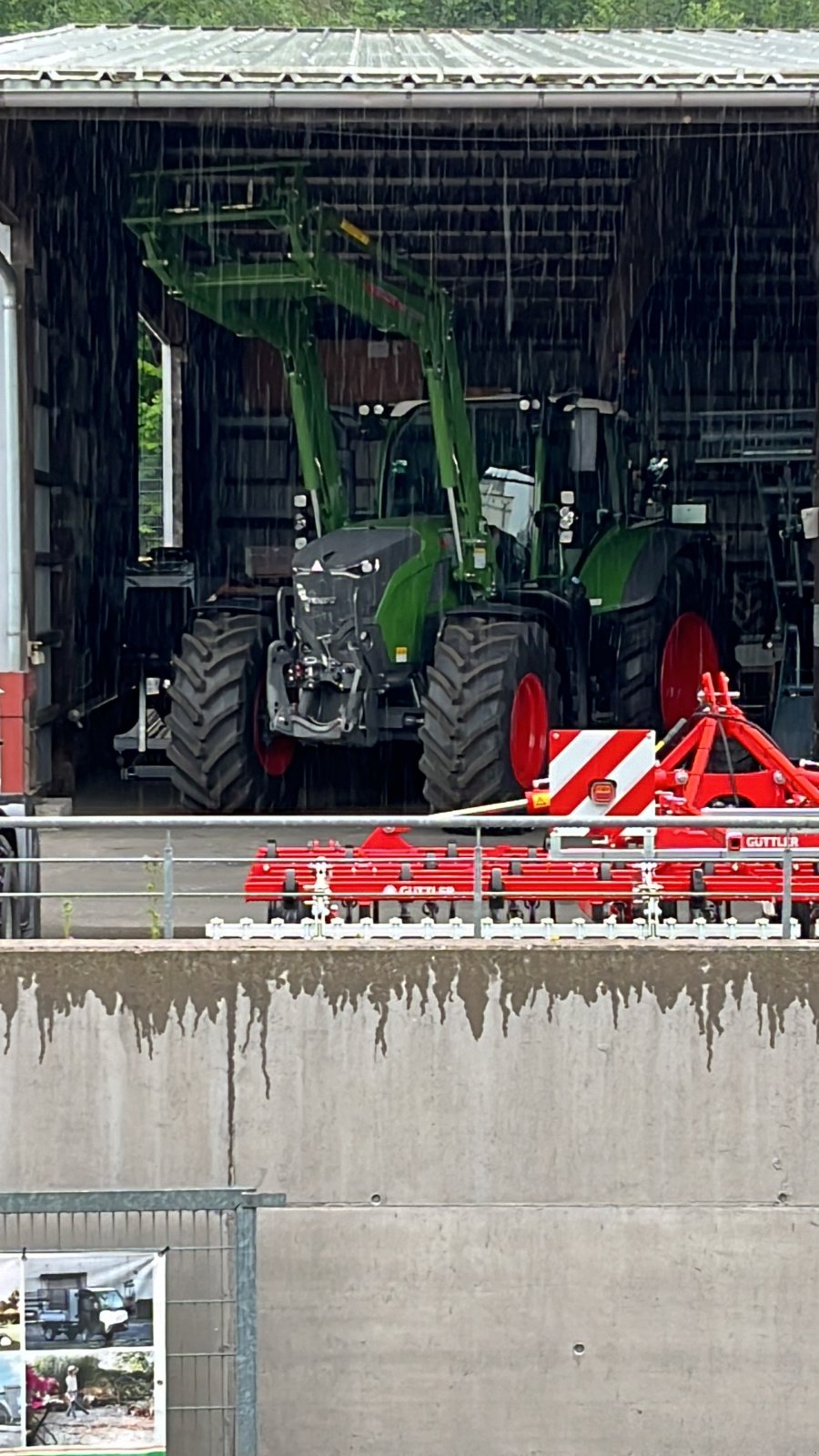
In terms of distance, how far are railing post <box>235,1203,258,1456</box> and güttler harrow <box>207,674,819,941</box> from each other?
53.1 inches

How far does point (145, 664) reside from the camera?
632 inches

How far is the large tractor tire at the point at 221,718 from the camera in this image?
44.9 feet

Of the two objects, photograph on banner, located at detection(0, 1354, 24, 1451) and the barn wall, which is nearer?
photograph on banner, located at detection(0, 1354, 24, 1451)

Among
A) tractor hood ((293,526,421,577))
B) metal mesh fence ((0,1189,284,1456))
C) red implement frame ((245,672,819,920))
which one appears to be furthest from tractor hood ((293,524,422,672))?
metal mesh fence ((0,1189,284,1456))

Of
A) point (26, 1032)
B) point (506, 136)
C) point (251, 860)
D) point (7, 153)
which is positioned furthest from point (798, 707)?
point (26, 1032)

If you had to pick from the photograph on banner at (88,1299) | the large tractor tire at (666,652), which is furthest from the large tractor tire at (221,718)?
the photograph on banner at (88,1299)

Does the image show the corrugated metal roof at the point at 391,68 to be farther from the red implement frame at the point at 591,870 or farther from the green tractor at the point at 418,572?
the red implement frame at the point at 591,870

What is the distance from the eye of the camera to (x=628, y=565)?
1565cm

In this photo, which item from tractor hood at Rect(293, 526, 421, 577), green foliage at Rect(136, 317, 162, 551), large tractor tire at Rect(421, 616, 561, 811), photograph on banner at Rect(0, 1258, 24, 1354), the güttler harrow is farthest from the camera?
green foliage at Rect(136, 317, 162, 551)

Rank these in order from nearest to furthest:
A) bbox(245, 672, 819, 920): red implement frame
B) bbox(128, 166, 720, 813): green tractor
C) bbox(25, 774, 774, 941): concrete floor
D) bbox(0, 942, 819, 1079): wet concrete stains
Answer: bbox(0, 942, 819, 1079): wet concrete stains → bbox(245, 672, 819, 920): red implement frame → bbox(25, 774, 774, 941): concrete floor → bbox(128, 166, 720, 813): green tractor

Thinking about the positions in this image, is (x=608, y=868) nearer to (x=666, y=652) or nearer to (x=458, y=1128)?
(x=458, y=1128)

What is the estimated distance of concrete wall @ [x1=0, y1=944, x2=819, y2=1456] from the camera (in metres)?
7.60

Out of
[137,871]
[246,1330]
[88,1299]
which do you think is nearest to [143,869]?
[137,871]

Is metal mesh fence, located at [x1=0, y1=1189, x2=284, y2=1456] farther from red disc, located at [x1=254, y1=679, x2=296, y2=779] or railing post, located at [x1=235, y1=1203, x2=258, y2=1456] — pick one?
red disc, located at [x1=254, y1=679, x2=296, y2=779]
